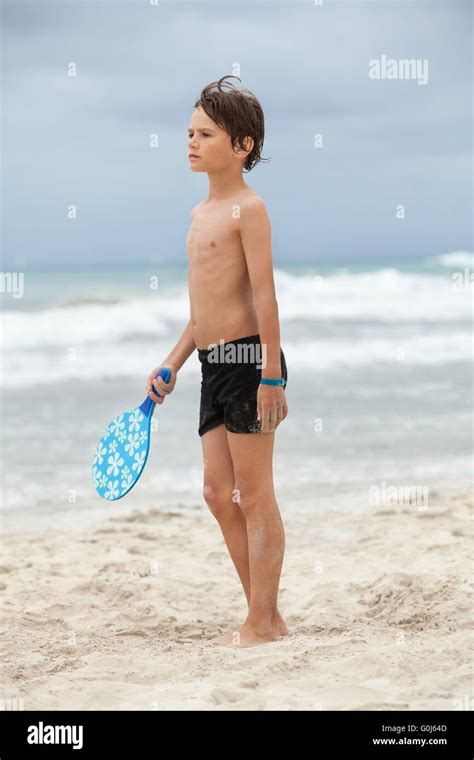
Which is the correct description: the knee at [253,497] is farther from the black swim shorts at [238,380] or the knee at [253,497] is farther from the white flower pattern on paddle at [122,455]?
the white flower pattern on paddle at [122,455]

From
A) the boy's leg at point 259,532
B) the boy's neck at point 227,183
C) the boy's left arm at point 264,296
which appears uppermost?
the boy's neck at point 227,183

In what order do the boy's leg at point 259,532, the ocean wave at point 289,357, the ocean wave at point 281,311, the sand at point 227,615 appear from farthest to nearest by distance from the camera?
the ocean wave at point 281,311, the ocean wave at point 289,357, the boy's leg at point 259,532, the sand at point 227,615

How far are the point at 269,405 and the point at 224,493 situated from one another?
37 centimetres

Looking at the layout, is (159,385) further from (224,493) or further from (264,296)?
(264,296)

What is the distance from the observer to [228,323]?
10.8ft

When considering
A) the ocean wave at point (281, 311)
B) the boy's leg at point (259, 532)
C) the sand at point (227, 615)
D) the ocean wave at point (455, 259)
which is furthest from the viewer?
the ocean wave at point (455, 259)

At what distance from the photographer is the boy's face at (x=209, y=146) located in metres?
3.31

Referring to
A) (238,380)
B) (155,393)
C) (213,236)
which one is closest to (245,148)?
(213,236)

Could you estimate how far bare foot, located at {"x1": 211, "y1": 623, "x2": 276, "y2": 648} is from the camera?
131 inches

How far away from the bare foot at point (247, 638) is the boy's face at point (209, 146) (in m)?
1.54

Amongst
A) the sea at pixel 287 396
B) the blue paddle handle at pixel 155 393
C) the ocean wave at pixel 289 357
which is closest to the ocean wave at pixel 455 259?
the sea at pixel 287 396

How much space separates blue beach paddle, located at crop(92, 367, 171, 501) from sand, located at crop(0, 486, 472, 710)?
0.55m

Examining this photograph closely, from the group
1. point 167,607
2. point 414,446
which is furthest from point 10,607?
point 414,446

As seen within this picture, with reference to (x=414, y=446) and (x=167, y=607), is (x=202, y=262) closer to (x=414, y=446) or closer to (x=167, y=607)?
(x=167, y=607)
